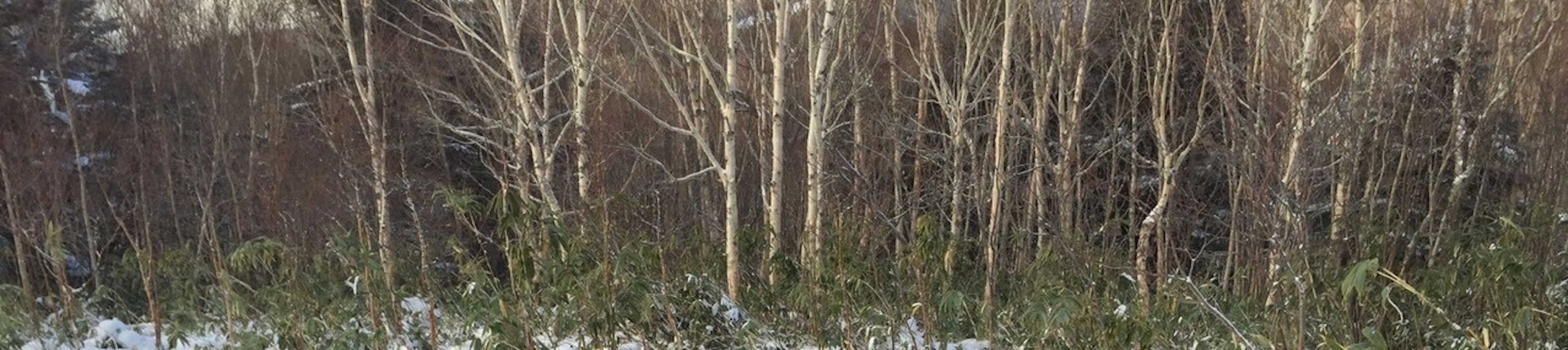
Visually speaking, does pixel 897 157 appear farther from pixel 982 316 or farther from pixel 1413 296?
pixel 1413 296

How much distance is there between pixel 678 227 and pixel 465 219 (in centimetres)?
253

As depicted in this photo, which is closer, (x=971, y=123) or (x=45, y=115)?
(x=971, y=123)

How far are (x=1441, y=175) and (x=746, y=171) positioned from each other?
6.43m

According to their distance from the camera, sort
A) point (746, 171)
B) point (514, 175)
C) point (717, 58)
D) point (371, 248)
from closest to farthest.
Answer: point (514, 175) < point (371, 248) < point (717, 58) < point (746, 171)

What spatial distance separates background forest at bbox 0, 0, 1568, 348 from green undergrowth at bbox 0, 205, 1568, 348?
3 centimetres

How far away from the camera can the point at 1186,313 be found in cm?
446

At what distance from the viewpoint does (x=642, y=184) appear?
35.6 ft

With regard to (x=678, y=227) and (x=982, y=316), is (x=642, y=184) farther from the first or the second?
(x=982, y=316)

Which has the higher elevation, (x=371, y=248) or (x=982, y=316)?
(x=371, y=248)

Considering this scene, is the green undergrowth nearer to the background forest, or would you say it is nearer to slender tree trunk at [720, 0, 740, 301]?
the background forest

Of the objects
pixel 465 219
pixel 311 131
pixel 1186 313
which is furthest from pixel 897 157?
pixel 311 131

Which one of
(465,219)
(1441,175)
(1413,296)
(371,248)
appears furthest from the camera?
(1441,175)

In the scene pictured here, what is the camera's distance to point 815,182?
5754mm

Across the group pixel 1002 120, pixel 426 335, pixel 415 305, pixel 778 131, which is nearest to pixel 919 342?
pixel 778 131
